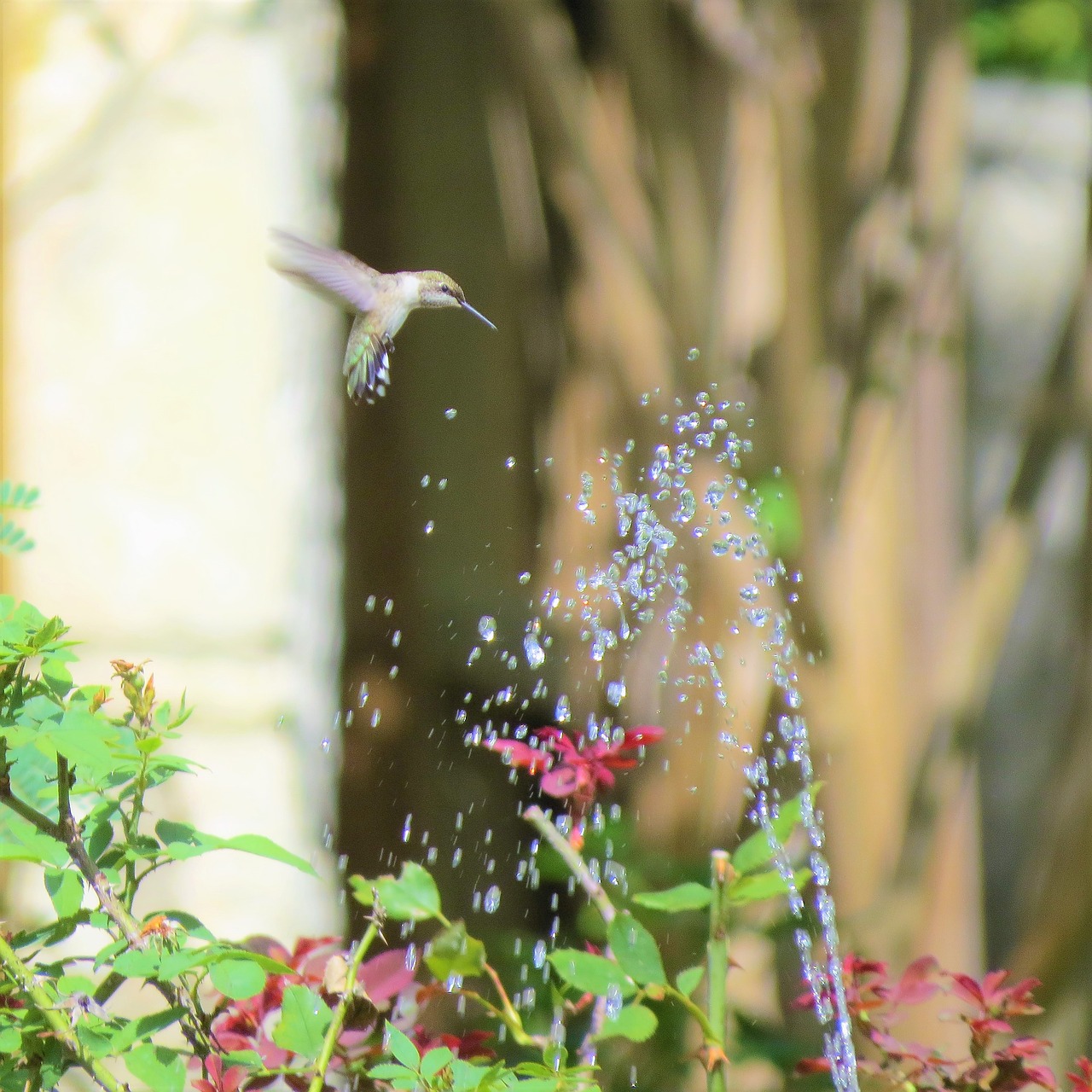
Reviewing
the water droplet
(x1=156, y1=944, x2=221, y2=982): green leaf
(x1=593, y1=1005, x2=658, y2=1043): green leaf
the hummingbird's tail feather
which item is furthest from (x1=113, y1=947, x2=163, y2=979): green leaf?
the water droplet

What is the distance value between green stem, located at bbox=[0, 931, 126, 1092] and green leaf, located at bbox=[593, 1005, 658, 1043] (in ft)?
0.74

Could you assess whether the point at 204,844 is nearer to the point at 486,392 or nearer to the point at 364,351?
the point at 364,351

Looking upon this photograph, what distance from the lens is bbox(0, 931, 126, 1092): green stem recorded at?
1.79 ft

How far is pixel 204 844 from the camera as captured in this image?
59 cm

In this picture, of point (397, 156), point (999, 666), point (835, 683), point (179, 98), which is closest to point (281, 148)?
point (179, 98)

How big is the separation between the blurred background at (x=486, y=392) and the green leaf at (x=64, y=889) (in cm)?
83

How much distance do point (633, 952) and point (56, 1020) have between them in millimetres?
271

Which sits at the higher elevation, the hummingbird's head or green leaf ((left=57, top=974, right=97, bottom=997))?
the hummingbird's head

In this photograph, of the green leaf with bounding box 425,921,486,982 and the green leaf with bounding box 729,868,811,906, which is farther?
the green leaf with bounding box 729,868,811,906

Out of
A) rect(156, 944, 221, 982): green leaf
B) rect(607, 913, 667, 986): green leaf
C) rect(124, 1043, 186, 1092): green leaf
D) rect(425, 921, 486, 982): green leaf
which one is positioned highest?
rect(425, 921, 486, 982): green leaf

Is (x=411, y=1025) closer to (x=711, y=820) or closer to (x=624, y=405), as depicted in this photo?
(x=711, y=820)

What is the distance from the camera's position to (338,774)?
5.14ft

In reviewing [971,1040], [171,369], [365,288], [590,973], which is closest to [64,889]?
[590,973]

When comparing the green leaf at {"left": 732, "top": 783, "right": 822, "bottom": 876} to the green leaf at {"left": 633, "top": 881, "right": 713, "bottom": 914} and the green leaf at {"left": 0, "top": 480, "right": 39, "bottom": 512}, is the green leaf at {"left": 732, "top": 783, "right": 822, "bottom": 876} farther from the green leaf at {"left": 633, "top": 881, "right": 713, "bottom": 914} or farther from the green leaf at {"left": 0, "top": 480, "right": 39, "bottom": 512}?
the green leaf at {"left": 0, "top": 480, "right": 39, "bottom": 512}
